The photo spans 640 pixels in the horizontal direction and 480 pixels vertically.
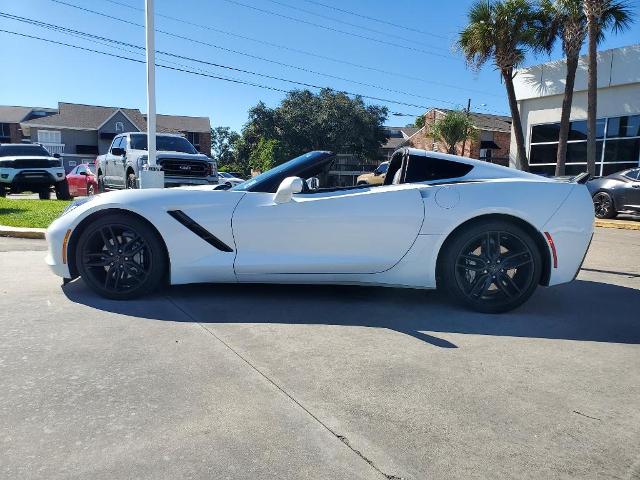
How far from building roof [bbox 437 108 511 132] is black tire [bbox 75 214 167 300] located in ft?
128

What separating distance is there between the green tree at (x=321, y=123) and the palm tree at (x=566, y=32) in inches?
937

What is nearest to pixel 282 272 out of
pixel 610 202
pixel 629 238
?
pixel 629 238

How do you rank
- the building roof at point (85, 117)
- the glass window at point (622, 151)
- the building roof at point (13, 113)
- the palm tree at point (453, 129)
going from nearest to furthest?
the glass window at point (622, 151)
the palm tree at point (453, 129)
the building roof at point (85, 117)
the building roof at point (13, 113)

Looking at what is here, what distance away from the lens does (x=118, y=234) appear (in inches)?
159

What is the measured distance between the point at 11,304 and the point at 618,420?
13.8 ft

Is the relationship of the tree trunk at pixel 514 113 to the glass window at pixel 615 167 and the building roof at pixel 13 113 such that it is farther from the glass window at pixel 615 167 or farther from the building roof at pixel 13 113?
the building roof at pixel 13 113

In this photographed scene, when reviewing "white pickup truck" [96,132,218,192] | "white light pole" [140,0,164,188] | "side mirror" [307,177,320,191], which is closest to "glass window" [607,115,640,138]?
"white pickup truck" [96,132,218,192]

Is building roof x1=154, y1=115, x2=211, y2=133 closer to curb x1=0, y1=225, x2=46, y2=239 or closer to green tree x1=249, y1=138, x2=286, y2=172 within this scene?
green tree x1=249, y1=138, x2=286, y2=172

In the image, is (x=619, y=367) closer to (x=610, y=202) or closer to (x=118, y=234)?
(x=118, y=234)

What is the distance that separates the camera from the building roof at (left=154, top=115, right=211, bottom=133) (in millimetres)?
59750

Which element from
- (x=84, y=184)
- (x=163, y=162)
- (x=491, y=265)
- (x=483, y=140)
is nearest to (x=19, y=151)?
(x=84, y=184)

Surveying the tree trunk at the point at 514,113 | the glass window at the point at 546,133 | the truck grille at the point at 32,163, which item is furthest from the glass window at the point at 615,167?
the truck grille at the point at 32,163

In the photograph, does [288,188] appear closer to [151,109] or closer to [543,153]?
[151,109]

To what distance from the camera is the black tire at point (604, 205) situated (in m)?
12.8
